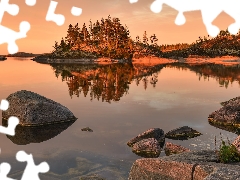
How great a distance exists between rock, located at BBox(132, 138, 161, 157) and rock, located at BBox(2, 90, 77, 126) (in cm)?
685

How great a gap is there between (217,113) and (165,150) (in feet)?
24.1

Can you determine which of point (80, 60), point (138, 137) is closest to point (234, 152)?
point (138, 137)

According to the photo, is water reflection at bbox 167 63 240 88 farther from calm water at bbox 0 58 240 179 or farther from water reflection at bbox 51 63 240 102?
calm water at bbox 0 58 240 179

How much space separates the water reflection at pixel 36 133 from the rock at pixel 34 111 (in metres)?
0.56

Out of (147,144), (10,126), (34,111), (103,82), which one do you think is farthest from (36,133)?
(103,82)

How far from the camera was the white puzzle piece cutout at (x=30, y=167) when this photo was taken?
10.5 metres

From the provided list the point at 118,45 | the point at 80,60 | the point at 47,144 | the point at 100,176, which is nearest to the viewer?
the point at 100,176

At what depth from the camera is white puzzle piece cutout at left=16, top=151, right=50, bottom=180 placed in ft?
34.5

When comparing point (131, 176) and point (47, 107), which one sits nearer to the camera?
point (131, 176)

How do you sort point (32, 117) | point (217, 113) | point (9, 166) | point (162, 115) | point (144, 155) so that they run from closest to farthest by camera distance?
point (9, 166), point (144, 155), point (32, 117), point (217, 113), point (162, 115)

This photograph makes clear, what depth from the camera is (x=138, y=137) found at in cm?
1507

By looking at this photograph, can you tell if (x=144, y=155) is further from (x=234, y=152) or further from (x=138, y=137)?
(x=234, y=152)

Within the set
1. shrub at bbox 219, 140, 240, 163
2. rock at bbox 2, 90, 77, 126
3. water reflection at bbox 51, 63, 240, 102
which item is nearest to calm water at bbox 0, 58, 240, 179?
rock at bbox 2, 90, 77, 126

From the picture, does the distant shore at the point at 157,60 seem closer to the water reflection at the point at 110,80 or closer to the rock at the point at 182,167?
the water reflection at the point at 110,80
